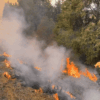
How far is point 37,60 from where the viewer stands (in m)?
12.7

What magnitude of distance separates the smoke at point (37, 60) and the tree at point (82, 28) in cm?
171

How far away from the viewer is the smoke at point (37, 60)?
21.6 ft

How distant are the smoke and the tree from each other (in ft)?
5.61

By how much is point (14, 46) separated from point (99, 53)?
36.0ft

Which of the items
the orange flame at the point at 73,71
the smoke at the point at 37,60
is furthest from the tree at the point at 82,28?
the smoke at the point at 37,60

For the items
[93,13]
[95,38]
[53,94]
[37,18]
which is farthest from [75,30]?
[37,18]

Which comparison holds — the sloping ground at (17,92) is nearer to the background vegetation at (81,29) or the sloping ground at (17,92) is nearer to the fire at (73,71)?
the fire at (73,71)

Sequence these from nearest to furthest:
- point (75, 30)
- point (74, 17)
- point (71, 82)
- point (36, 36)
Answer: point (71, 82) → point (74, 17) → point (75, 30) → point (36, 36)

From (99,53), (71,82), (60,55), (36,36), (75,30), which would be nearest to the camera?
(71,82)

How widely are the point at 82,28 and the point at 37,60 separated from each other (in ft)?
20.2

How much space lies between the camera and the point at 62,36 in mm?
9836

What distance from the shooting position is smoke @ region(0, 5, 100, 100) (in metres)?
6.58

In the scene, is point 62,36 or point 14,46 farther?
point 14,46

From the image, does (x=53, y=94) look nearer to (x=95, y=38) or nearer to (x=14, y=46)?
(x=95, y=38)
